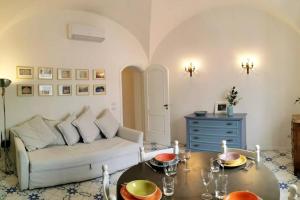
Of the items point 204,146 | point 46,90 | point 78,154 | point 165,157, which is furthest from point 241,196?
point 46,90

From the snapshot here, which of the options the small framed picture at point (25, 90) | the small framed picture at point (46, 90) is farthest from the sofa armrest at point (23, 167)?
the small framed picture at point (46, 90)

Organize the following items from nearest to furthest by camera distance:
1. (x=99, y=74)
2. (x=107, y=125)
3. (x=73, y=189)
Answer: (x=73, y=189)
(x=107, y=125)
(x=99, y=74)

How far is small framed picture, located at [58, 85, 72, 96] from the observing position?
4586 mm

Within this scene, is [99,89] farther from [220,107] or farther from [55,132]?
[220,107]

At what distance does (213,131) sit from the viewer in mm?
4660

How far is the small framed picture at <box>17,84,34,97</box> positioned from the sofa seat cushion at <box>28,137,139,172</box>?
1119 mm

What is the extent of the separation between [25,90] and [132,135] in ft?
6.87

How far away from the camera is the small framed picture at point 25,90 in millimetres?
4152

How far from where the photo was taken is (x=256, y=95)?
15.7ft

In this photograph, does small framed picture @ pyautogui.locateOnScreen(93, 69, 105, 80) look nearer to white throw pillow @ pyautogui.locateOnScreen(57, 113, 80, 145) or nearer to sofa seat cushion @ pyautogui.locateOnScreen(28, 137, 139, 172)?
white throw pillow @ pyautogui.locateOnScreen(57, 113, 80, 145)

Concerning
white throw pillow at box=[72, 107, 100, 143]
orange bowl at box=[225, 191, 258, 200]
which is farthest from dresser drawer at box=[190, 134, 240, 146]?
orange bowl at box=[225, 191, 258, 200]

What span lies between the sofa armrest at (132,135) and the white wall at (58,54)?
838 mm

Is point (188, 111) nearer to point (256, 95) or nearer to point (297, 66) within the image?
point (256, 95)

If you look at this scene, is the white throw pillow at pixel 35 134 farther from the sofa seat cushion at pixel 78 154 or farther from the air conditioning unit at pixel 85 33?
the air conditioning unit at pixel 85 33
